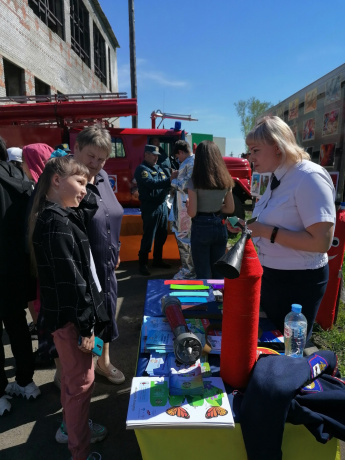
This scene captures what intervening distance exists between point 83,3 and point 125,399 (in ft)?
58.0

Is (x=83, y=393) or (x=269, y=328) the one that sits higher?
(x=269, y=328)

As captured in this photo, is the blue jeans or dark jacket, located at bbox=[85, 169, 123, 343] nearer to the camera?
dark jacket, located at bbox=[85, 169, 123, 343]

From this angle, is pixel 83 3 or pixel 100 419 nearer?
pixel 100 419

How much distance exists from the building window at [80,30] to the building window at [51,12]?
1556 mm

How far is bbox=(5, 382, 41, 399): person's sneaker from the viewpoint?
218 centimetres

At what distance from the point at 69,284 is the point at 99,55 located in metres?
20.7

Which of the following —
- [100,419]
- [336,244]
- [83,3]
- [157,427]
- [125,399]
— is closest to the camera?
[157,427]

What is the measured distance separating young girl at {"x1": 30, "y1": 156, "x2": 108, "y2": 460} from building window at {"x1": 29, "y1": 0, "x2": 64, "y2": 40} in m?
11.4

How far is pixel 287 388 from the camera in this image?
1.02 m

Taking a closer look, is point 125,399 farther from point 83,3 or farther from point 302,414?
point 83,3

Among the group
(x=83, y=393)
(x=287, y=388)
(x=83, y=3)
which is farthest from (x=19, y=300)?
(x=83, y=3)

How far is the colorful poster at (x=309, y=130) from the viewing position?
4.80m

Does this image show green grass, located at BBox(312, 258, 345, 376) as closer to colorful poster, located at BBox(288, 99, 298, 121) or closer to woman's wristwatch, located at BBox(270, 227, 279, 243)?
woman's wristwatch, located at BBox(270, 227, 279, 243)

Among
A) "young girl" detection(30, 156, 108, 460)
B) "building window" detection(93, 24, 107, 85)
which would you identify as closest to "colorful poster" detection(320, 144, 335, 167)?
"young girl" detection(30, 156, 108, 460)
